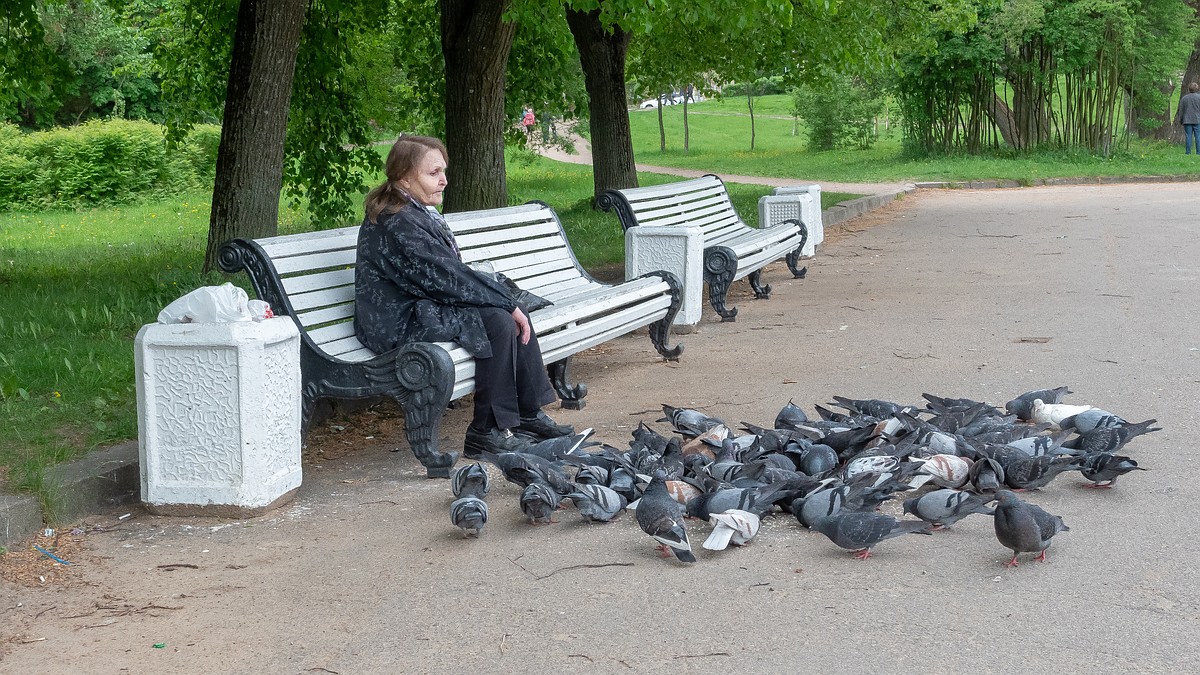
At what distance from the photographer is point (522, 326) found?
5680 mm

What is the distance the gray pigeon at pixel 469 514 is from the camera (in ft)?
14.4

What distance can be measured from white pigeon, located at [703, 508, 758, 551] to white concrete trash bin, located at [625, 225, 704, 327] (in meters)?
4.57

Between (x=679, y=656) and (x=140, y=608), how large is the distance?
Answer: 5.45 feet

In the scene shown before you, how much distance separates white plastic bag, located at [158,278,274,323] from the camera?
464cm

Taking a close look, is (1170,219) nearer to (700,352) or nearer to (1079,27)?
(700,352)

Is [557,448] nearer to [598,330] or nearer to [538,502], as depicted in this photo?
[538,502]

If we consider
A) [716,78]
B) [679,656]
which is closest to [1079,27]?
[716,78]

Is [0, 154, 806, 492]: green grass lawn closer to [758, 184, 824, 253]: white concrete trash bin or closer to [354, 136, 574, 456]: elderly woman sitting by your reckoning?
[354, 136, 574, 456]: elderly woman sitting

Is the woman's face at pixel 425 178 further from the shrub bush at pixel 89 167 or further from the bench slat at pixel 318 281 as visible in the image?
the shrub bush at pixel 89 167

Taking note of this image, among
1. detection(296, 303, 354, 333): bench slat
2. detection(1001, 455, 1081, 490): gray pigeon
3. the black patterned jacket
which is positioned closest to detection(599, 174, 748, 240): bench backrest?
detection(296, 303, 354, 333): bench slat

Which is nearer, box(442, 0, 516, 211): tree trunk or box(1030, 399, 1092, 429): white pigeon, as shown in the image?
box(1030, 399, 1092, 429): white pigeon

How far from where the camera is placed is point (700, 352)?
8203 mm

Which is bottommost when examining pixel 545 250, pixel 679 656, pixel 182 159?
pixel 679 656

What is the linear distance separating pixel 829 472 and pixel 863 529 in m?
0.79
